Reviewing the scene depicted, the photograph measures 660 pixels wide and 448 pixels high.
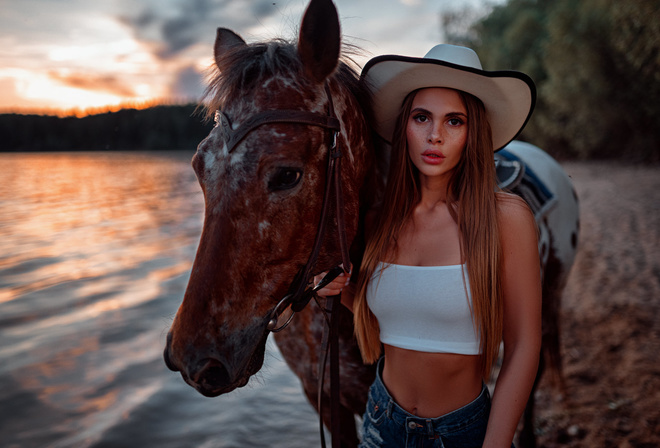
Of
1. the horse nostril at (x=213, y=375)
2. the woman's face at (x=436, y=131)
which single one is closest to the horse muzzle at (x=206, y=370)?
the horse nostril at (x=213, y=375)

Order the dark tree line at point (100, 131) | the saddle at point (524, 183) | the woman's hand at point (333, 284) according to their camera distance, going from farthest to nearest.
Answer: the dark tree line at point (100, 131)
the saddle at point (524, 183)
the woman's hand at point (333, 284)

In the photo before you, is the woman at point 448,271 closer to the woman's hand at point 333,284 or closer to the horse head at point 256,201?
the woman's hand at point 333,284

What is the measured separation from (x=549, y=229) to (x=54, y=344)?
5.61 meters

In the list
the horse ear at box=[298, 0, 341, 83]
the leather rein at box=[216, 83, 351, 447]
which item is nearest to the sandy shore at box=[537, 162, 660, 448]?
the leather rein at box=[216, 83, 351, 447]

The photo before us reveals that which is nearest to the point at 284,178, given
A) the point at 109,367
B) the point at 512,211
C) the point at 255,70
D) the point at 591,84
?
the point at 255,70

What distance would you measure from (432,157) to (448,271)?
0.43 m

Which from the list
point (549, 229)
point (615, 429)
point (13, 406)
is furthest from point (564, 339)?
point (13, 406)

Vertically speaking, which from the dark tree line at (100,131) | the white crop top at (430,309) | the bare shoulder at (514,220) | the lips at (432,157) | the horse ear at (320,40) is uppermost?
the dark tree line at (100,131)

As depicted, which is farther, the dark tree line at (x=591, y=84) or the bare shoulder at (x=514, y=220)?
the dark tree line at (x=591, y=84)

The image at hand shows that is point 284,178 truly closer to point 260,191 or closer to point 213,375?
point 260,191

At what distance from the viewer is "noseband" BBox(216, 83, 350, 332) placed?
56.7 inches

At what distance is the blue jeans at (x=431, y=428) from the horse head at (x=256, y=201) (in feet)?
1.67

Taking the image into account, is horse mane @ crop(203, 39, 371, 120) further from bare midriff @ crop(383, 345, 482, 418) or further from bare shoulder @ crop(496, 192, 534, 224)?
bare midriff @ crop(383, 345, 482, 418)

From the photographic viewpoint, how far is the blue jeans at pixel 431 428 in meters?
1.44
